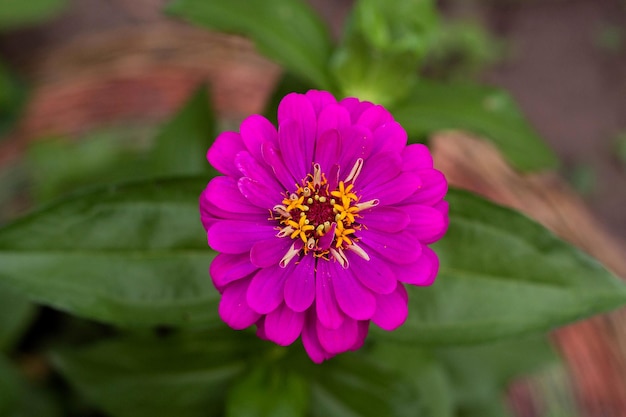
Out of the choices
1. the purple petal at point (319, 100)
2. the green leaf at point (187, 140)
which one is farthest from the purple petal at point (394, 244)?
the green leaf at point (187, 140)

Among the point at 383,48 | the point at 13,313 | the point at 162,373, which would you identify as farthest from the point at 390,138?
the point at 13,313

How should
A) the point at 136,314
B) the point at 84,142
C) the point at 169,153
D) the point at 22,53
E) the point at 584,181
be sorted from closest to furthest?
the point at 136,314, the point at 169,153, the point at 84,142, the point at 22,53, the point at 584,181

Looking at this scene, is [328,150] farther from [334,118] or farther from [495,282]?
[495,282]

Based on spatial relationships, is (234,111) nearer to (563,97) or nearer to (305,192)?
(305,192)

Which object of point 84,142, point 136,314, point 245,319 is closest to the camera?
point 245,319

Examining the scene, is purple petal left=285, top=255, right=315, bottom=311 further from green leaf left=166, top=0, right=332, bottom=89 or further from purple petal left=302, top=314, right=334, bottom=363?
green leaf left=166, top=0, right=332, bottom=89

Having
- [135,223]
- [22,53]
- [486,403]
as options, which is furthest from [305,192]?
[22,53]
